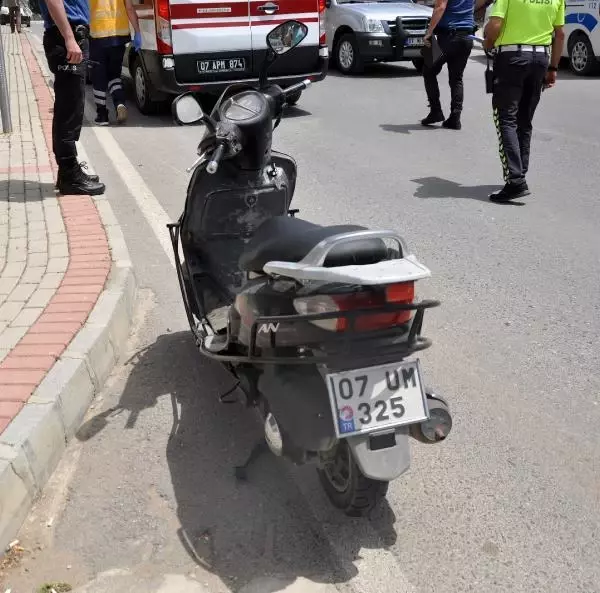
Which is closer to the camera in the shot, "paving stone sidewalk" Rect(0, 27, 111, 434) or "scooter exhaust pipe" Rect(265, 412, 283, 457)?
"scooter exhaust pipe" Rect(265, 412, 283, 457)

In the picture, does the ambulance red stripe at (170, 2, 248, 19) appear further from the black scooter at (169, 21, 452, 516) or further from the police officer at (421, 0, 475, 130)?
the black scooter at (169, 21, 452, 516)

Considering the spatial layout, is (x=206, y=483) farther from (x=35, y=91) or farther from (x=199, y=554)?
(x=35, y=91)

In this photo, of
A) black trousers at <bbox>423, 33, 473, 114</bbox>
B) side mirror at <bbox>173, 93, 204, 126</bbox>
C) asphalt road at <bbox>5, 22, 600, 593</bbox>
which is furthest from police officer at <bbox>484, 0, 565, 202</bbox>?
side mirror at <bbox>173, 93, 204, 126</bbox>

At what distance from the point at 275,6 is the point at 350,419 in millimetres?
8590

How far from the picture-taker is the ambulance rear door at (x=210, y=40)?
32.0 ft

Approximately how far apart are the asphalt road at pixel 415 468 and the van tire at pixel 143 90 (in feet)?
15.9

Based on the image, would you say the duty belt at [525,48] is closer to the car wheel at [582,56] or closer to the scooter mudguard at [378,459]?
the scooter mudguard at [378,459]

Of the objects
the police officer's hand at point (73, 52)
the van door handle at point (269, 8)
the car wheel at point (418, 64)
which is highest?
the police officer's hand at point (73, 52)

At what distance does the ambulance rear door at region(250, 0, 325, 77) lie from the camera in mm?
10141

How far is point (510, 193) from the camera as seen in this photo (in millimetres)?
7141

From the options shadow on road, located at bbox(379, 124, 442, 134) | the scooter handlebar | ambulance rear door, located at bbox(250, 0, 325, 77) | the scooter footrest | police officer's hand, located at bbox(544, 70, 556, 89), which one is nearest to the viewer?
the scooter handlebar

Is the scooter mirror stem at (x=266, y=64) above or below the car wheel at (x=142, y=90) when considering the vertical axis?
above

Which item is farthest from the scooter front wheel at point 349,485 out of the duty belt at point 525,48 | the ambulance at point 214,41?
the ambulance at point 214,41

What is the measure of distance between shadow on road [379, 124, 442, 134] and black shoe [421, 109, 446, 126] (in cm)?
9
